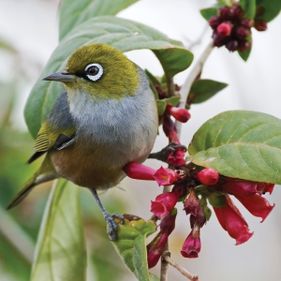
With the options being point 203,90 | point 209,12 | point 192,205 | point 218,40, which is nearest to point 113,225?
point 192,205

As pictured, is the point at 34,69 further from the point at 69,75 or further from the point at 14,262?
the point at 69,75

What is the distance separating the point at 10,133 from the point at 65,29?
50.8 inches

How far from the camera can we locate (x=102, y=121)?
2365 mm

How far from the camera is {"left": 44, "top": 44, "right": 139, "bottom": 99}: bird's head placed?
7.22 feet

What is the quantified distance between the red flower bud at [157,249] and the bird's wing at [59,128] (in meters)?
0.66

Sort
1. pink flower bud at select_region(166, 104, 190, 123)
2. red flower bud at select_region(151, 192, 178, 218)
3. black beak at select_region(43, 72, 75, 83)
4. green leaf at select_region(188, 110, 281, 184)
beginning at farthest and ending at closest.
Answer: black beak at select_region(43, 72, 75, 83) → pink flower bud at select_region(166, 104, 190, 123) → red flower bud at select_region(151, 192, 178, 218) → green leaf at select_region(188, 110, 281, 184)

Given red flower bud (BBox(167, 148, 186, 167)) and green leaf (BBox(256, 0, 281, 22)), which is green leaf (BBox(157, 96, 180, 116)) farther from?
green leaf (BBox(256, 0, 281, 22))

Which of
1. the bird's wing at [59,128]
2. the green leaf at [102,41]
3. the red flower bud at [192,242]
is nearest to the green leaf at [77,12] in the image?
the green leaf at [102,41]

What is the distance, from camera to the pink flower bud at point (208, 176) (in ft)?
5.68

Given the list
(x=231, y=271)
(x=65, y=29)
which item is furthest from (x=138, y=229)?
(x=231, y=271)

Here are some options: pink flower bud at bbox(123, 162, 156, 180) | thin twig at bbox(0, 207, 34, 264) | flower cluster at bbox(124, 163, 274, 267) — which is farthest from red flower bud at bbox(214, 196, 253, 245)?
thin twig at bbox(0, 207, 34, 264)

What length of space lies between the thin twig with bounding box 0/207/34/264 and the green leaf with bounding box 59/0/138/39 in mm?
1129

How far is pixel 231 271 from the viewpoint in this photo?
615 cm

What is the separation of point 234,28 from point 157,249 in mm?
736
